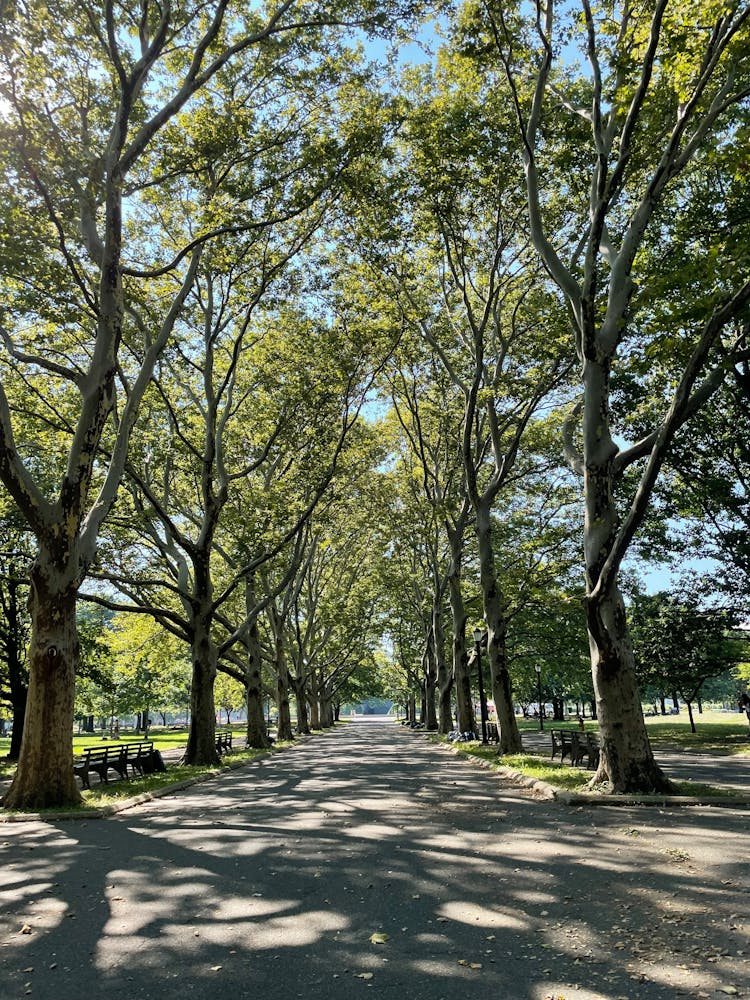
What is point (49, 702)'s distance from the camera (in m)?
10.1

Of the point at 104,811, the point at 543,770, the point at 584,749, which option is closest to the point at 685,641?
the point at 584,749

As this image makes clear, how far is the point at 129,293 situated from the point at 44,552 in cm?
616

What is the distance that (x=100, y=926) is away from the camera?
4438 millimetres

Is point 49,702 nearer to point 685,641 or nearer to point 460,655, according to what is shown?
point 460,655

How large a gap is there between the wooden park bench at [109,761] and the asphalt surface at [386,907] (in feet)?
17.1

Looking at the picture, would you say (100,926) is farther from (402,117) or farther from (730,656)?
(730,656)

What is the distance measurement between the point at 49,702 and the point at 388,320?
1308 centimetres

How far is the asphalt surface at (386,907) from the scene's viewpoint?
3518mm

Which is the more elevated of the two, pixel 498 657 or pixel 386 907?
pixel 498 657

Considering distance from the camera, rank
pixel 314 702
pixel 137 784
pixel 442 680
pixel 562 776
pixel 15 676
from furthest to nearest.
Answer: pixel 314 702
pixel 442 680
pixel 15 676
pixel 137 784
pixel 562 776

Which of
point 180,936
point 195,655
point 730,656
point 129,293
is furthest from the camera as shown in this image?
point 730,656

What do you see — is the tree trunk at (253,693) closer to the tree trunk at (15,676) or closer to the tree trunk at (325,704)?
the tree trunk at (15,676)

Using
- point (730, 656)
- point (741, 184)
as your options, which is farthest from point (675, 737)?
point (741, 184)

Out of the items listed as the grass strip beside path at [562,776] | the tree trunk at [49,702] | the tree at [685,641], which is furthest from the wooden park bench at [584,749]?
the tree at [685,641]
